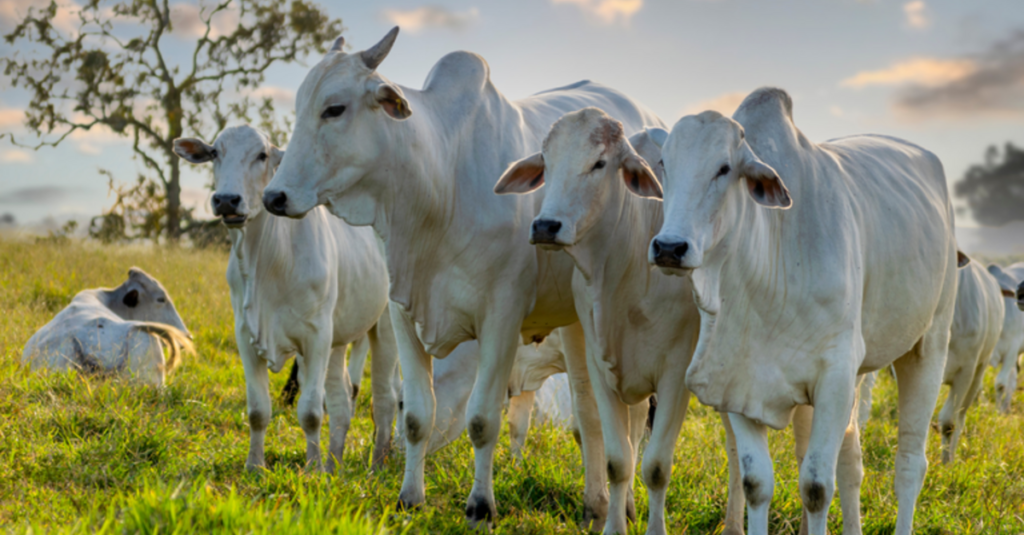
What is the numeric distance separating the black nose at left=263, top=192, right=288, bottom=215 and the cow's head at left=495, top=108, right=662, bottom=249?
3.10 feet

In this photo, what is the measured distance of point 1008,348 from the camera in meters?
10.9

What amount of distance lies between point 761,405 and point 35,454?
3.95m

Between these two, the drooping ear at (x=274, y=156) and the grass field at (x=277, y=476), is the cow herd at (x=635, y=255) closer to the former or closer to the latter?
the drooping ear at (x=274, y=156)

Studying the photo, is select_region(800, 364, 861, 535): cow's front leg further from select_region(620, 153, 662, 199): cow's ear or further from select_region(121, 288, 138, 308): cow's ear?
select_region(121, 288, 138, 308): cow's ear

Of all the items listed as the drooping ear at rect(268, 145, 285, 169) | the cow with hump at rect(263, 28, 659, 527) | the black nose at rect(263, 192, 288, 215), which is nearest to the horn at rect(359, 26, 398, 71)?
the cow with hump at rect(263, 28, 659, 527)

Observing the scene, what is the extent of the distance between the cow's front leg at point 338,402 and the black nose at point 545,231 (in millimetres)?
2954

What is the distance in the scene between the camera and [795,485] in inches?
198

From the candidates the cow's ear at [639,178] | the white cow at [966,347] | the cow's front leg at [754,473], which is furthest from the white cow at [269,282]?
the white cow at [966,347]

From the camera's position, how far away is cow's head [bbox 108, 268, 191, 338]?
27.8ft

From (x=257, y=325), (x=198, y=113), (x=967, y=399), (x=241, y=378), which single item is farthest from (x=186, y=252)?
(x=967, y=399)

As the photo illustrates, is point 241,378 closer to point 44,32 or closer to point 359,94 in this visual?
point 359,94

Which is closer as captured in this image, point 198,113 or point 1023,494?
point 1023,494

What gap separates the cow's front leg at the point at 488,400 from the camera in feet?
13.3

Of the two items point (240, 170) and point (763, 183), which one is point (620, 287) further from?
point (240, 170)
